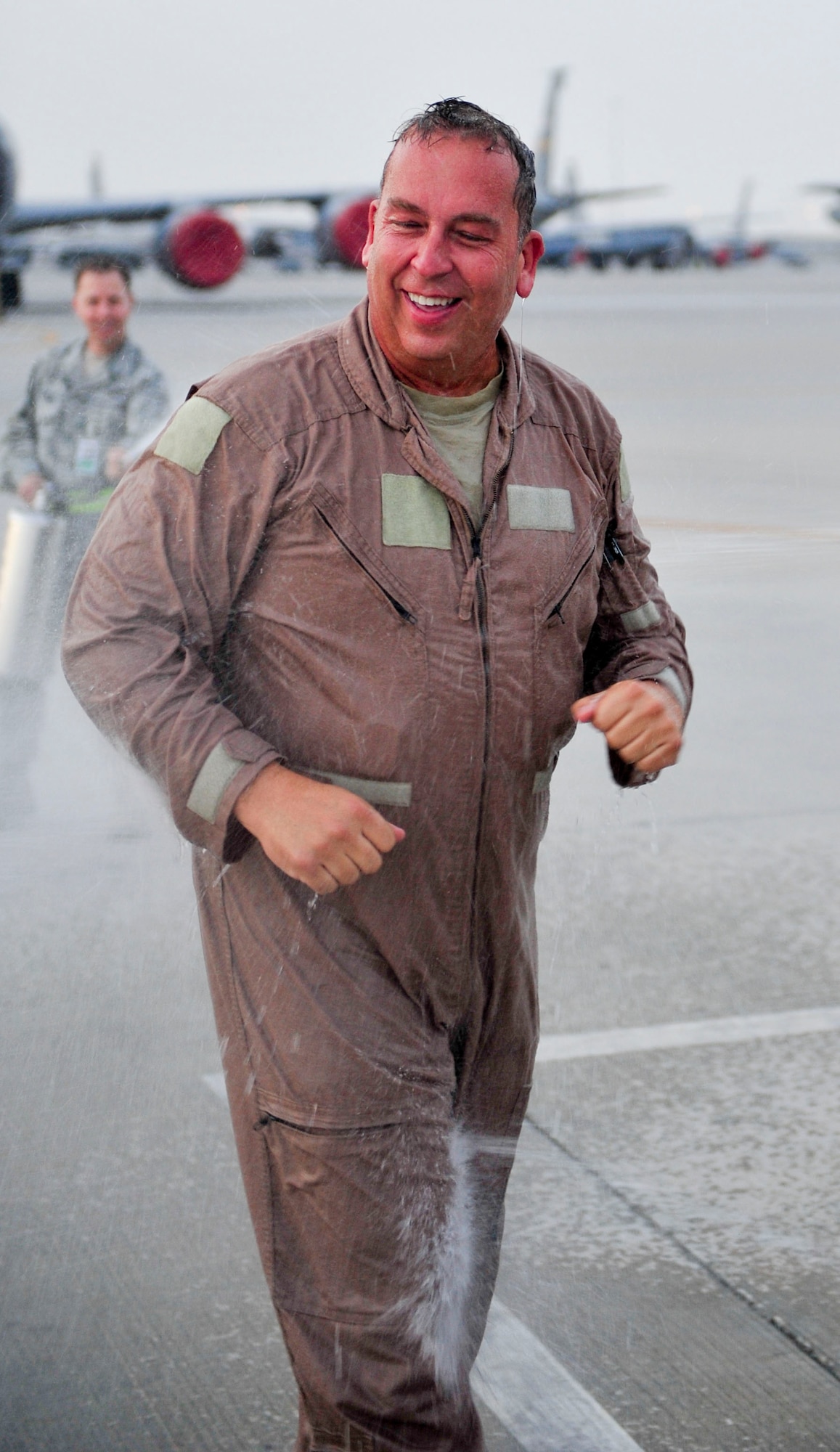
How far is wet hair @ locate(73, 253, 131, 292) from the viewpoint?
10.0ft

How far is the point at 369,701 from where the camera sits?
1703mm

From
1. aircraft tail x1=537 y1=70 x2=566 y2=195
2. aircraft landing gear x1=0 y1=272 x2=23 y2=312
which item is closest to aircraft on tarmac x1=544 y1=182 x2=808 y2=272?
aircraft tail x1=537 y1=70 x2=566 y2=195

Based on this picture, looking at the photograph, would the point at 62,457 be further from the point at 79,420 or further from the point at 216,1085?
the point at 216,1085

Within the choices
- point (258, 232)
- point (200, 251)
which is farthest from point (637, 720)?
point (258, 232)

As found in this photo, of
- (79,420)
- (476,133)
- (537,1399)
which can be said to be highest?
(476,133)

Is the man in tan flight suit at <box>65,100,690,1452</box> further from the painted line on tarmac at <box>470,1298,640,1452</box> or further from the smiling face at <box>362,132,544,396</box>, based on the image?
the painted line on tarmac at <box>470,1298,640,1452</box>

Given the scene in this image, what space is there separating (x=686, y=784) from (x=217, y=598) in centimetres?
355

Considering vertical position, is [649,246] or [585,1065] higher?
[649,246]

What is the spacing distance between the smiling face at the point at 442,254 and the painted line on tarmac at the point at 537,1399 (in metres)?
1.39

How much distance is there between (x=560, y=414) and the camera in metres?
1.87

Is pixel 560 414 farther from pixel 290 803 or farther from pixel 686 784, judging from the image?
pixel 686 784

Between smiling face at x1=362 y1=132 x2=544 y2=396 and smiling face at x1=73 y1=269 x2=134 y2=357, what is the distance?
50.8 inches

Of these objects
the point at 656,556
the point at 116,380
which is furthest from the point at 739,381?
the point at 116,380

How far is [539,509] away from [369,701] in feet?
0.94
